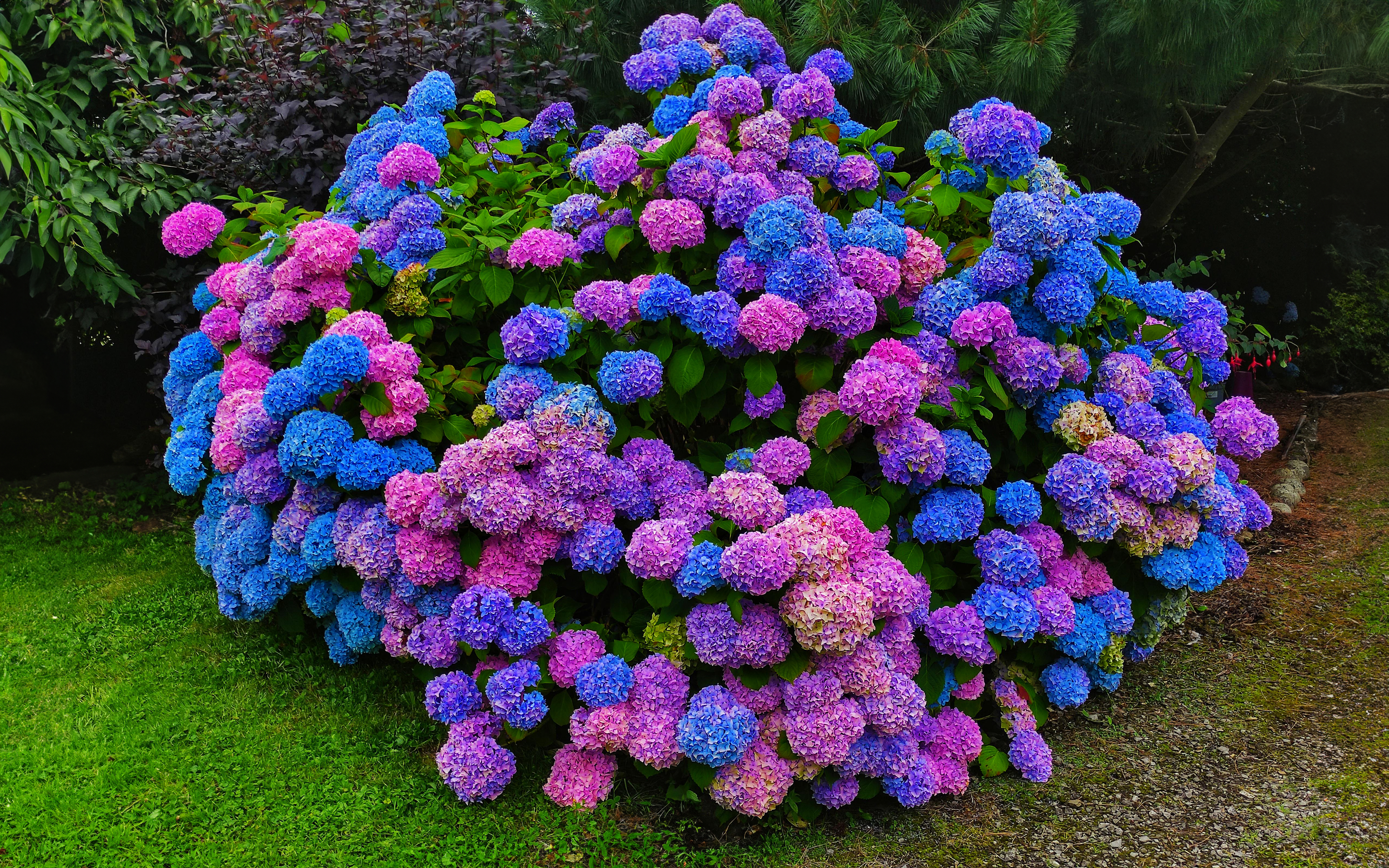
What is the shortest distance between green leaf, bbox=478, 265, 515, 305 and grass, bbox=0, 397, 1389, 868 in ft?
4.95

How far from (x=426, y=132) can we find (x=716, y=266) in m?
1.30

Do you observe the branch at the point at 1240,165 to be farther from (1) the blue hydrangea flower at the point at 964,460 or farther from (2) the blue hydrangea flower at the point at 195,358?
(2) the blue hydrangea flower at the point at 195,358

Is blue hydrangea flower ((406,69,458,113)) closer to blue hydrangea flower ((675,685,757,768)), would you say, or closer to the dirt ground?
blue hydrangea flower ((675,685,757,768))

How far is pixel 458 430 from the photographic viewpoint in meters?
3.20

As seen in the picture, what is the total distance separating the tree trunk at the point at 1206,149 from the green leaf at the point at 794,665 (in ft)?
15.8

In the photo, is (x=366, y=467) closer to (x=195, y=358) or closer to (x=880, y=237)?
(x=195, y=358)

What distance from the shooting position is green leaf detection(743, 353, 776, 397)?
2916 millimetres

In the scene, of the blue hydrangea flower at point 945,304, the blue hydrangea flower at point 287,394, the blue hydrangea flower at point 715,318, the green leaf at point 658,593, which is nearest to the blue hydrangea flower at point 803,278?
the blue hydrangea flower at point 715,318

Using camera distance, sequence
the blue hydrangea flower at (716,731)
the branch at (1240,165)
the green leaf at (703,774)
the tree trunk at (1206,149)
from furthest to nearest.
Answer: the branch at (1240,165) < the tree trunk at (1206,149) < the green leaf at (703,774) < the blue hydrangea flower at (716,731)

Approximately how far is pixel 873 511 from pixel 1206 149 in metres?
4.67

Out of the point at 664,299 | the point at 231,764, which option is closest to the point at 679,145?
the point at 664,299

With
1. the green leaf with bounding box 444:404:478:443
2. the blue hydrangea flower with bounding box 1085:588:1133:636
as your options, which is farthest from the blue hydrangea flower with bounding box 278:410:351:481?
the blue hydrangea flower with bounding box 1085:588:1133:636

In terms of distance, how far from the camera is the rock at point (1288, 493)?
5273 mm

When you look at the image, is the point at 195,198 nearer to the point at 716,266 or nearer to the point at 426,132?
the point at 426,132
